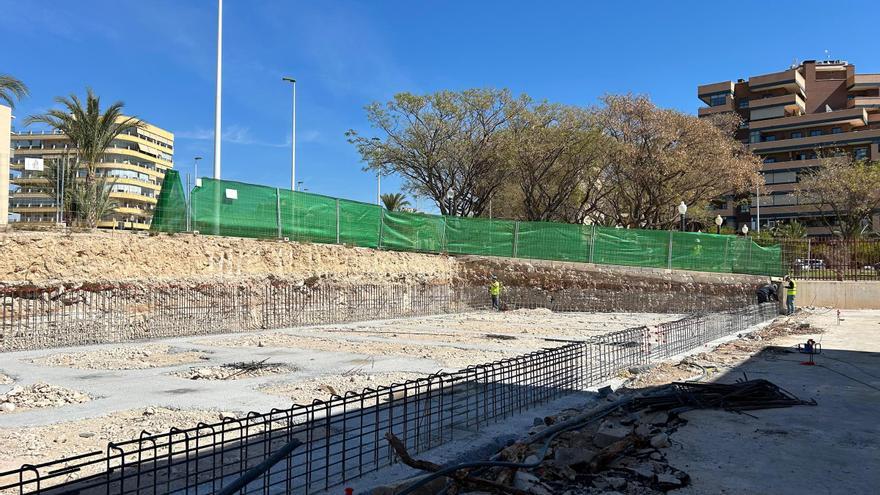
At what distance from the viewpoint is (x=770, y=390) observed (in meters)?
7.31

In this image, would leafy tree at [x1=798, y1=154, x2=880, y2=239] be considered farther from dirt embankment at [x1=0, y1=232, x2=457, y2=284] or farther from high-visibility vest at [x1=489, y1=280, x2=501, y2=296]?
dirt embankment at [x1=0, y1=232, x2=457, y2=284]

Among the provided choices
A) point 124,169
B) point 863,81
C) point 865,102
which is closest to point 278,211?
point 124,169

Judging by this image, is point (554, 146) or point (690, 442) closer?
point (690, 442)

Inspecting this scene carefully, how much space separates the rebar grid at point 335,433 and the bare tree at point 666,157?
19.7 meters

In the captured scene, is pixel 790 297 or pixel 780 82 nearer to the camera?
pixel 790 297

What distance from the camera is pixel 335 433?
602 cm

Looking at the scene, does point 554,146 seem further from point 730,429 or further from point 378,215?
point 730,429

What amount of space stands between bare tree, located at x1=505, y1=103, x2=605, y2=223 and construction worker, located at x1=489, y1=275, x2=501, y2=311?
1009 cm

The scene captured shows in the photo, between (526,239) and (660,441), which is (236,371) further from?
(526,239)

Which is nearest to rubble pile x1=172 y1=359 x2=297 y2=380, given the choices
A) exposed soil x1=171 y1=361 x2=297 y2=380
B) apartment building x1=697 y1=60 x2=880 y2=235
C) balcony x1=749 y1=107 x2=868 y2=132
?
exposed soil x1=171 y1=361 x2=297 y2=380

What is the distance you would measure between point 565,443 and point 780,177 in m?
69.7

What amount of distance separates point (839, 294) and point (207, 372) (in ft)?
75.5

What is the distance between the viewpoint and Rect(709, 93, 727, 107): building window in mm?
72688

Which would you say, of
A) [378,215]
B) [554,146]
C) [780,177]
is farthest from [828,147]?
[378,215]
